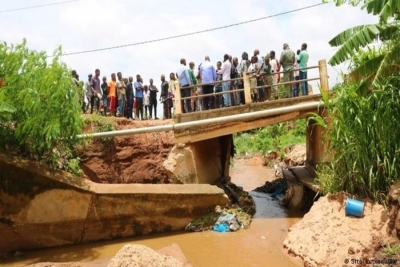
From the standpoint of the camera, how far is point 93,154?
1280 cm

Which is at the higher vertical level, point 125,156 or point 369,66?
point 369,66

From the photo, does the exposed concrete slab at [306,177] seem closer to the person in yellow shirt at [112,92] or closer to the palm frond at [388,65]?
the palm frond at [388,65]

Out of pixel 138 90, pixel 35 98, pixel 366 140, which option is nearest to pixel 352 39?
pixel 366 140

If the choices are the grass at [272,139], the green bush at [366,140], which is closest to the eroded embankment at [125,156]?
the green bush at [366,140]

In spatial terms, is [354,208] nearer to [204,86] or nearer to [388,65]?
[388,65]

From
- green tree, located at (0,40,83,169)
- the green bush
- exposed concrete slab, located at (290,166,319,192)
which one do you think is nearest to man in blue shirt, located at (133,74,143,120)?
green tree, located at (0,40,83,169)

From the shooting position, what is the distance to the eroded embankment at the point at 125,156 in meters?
12.7

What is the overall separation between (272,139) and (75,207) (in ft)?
48.4

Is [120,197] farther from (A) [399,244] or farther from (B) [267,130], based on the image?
(B) [267,130]

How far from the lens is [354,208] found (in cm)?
795

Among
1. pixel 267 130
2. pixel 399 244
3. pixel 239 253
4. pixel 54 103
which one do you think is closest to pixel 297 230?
pixel 239 253

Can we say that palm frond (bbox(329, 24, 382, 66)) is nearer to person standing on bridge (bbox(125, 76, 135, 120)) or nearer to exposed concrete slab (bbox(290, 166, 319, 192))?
exposed concrete slab (bbox(290, 166, 319, 192))

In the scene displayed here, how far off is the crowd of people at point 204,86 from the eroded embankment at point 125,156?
55.6 inches

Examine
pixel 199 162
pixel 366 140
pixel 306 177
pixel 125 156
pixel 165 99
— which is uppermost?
pixel 165 99
